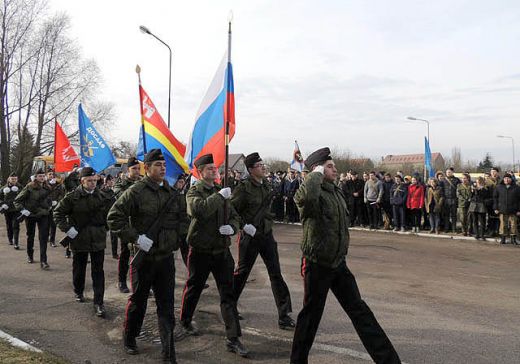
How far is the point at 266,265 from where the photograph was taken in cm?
548

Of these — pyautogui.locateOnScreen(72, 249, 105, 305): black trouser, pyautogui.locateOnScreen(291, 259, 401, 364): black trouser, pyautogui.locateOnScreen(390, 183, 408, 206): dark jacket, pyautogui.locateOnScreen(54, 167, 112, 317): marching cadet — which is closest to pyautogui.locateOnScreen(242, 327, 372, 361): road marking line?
pyautogui.locateOnScreen(291, 259, 401, 364): black trouser

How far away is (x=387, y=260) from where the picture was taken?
32.3 ft

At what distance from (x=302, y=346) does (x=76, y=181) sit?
323 inches

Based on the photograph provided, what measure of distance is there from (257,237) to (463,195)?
9.72 meters

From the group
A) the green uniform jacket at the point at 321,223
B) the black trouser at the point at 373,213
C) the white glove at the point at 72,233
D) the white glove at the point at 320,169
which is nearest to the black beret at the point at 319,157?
the white glove at the point at 320,169

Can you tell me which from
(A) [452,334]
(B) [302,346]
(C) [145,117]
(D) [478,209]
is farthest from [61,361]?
(D) [478,209]

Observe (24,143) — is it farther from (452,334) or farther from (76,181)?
(452,334)

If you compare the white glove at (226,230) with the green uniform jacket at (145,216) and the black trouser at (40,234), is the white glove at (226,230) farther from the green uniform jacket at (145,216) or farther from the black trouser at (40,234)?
the black trouser at (40,234)

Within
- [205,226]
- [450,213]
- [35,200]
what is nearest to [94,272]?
[205,226]

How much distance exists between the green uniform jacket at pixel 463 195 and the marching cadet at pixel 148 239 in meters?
10.8

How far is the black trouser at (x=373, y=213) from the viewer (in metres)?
15.6

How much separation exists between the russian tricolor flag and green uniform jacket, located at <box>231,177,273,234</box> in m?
0.48

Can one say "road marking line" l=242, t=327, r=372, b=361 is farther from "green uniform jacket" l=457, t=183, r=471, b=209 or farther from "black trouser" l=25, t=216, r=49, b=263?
"green uniform jacket" l=457, t=183, r=471, b=209

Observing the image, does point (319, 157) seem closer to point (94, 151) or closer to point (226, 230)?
point (226, 230)
